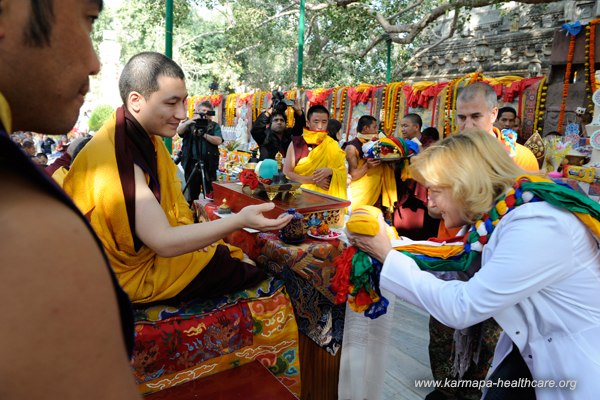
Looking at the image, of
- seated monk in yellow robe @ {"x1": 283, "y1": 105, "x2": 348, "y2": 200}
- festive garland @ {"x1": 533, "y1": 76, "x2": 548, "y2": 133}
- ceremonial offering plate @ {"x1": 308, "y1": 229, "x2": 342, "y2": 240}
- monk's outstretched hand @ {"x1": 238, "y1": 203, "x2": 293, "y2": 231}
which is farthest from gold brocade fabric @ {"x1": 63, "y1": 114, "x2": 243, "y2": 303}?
festive garland @ {"x1": 533, "y1": 76, "x2": 548, "y2": 133}

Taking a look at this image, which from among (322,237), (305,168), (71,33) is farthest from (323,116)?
(71,33)

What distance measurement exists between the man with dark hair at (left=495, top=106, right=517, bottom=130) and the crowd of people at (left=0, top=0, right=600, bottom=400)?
327 centimetres

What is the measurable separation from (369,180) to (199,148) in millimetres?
2656

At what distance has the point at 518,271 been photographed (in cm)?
118

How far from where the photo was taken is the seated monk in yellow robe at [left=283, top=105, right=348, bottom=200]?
370cm

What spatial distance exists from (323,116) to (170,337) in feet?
9.40

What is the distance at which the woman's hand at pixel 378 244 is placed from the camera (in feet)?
4.93

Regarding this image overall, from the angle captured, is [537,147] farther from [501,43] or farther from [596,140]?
[501,43]

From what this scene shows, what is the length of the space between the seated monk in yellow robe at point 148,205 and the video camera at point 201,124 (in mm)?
3671

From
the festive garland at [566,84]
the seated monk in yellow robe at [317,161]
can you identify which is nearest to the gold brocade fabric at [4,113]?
the seated monk in yellow robe at [317,161]

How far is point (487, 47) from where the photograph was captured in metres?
13.7

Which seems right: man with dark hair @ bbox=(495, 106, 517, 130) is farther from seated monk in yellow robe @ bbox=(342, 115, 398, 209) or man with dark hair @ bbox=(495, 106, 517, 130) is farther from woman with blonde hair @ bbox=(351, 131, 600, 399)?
woman with blonde hair @ bbox=(351, 131, 600, 399)

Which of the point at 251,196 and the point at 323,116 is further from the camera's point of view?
the point at 323,116

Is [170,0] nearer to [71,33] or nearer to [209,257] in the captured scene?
[209,257]
